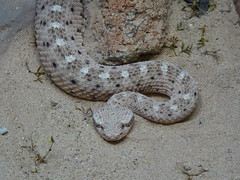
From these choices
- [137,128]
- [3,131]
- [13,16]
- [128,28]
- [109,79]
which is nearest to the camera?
[3,131]

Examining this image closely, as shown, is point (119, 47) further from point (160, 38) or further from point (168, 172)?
point (168, 172)

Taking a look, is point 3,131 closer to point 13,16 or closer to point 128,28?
point 13,16

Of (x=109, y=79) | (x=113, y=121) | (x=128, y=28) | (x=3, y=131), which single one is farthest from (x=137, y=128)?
(x=3, y=131)

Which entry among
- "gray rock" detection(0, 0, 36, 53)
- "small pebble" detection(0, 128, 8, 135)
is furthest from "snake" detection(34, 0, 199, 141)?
"small pebble" detection(0, 128, 8, 135)

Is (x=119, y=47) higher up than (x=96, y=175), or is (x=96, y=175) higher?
(x=119, y=47)

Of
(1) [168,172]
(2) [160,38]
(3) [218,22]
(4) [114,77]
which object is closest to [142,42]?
(2) [160,38]

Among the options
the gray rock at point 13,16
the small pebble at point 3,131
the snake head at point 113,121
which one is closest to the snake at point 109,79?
the snake head at point 113,121
